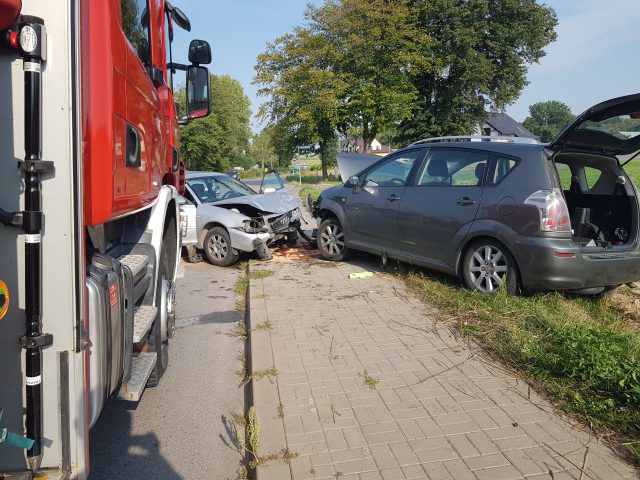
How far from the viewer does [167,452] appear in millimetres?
3355

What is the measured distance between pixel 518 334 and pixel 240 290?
162 inches

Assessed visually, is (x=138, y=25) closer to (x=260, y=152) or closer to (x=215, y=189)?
(x=215, y=189)

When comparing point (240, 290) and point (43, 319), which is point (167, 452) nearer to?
Answer: point (43, 319)

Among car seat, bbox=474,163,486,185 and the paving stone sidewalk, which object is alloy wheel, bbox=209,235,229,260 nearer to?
the paving stone sidewalk

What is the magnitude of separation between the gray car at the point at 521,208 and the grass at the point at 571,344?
260mm

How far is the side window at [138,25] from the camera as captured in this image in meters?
2.99

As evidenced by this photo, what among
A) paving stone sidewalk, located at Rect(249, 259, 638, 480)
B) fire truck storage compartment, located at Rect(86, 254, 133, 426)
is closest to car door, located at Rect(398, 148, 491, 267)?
paving stone sidewalk, located at Rect(249, 259, 638, 480)

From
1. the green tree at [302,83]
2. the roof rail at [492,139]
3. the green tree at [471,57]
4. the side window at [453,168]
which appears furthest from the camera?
the green tree at [471,57]

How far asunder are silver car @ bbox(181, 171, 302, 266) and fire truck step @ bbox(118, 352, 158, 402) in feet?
16.1

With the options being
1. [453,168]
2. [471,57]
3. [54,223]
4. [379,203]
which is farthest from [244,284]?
[471,57]

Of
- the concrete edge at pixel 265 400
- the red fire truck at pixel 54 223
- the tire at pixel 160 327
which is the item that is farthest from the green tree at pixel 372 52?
the red fire truck at pixel 54 223

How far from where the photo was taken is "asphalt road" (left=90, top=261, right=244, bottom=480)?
3.19 m

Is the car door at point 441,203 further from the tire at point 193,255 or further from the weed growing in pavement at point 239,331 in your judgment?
the tire at point 193,255

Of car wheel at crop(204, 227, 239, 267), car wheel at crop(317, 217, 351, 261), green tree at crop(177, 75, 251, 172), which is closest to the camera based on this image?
car wheel at crop(317, 217, 351, 261)
